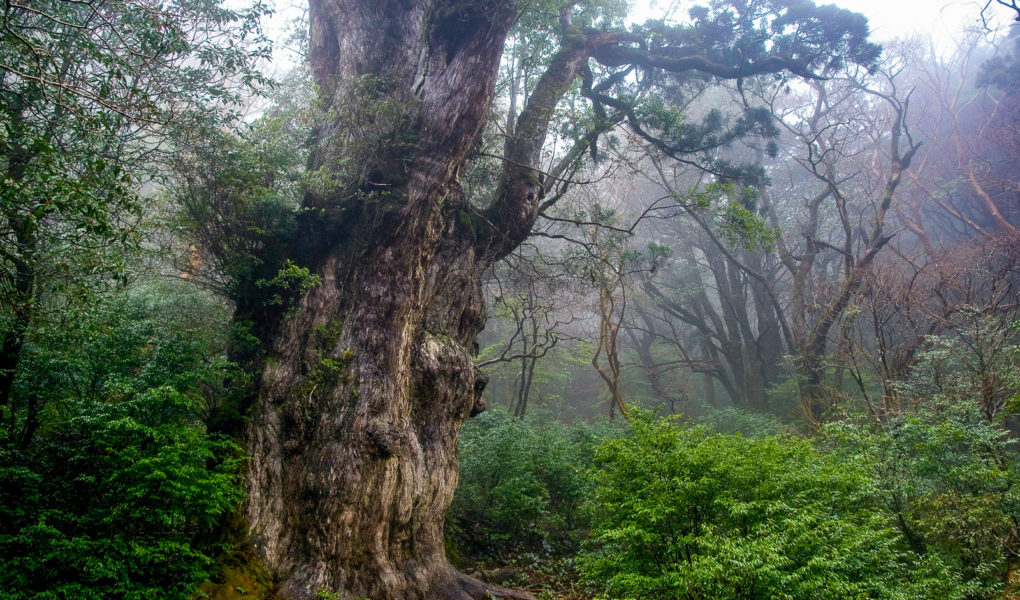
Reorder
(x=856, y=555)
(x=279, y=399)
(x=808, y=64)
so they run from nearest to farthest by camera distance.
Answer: (x=856, y=555)
(x=279, y=399)
(x=808, y=64)

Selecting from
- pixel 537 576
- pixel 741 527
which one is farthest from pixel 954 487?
pixel 537 576

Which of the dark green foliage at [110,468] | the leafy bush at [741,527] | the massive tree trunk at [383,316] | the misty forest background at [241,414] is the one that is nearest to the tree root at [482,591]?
the massive tree trunk at [383,316]

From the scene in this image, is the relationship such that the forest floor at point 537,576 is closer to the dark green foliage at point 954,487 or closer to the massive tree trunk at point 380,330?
the massive tree trunk at point 380,330

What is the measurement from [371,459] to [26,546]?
262cm

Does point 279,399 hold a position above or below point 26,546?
above

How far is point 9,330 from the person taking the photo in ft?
14.4

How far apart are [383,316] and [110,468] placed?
2810 millimetres

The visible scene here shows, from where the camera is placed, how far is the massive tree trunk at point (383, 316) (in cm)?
540

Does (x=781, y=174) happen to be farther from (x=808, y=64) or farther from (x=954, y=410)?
(x=954, y=410)

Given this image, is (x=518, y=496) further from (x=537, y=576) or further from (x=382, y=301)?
(x=382, y=301)

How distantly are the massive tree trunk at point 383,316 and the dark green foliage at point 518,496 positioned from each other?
2.09 meters

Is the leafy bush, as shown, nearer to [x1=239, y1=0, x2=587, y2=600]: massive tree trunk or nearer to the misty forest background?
the misty forest background

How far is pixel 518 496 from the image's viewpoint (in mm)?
8352

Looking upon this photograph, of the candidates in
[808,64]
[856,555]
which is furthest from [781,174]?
[856,555]
